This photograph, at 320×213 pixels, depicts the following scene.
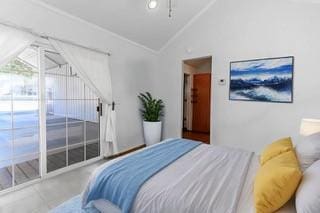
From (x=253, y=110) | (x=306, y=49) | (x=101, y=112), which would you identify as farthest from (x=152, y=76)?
(x=306, y=49)

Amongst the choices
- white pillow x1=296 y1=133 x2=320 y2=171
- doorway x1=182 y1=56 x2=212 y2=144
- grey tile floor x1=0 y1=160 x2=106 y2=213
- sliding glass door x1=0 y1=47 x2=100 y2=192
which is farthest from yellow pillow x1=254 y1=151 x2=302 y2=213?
doorway x1=182 y1=56 x2=212 y2=144

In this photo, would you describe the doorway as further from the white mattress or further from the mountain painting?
the white mattress

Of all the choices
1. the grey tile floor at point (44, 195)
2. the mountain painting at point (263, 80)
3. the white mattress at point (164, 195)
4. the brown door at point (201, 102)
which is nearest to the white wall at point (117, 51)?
the grey tile floor at point (44, 195)

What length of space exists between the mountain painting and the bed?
186 cm

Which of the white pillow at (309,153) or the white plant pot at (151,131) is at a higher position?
the white pillow at (309,153)

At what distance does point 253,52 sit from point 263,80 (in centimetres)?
55

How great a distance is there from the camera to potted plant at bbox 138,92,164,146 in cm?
428

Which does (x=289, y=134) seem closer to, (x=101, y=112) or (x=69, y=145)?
(x=101, y=112)

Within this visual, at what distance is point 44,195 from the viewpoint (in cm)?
234

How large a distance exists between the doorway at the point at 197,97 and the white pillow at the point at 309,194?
15.9 ft

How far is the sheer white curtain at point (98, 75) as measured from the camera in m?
2.87

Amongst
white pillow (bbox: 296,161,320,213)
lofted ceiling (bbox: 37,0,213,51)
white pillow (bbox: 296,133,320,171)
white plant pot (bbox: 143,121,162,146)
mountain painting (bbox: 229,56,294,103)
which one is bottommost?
white plant pot (bbox: 143,121,162,146)

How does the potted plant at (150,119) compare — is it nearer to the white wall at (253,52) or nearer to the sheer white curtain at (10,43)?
the white wall at (253,52)

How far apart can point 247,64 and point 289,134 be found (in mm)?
1406
